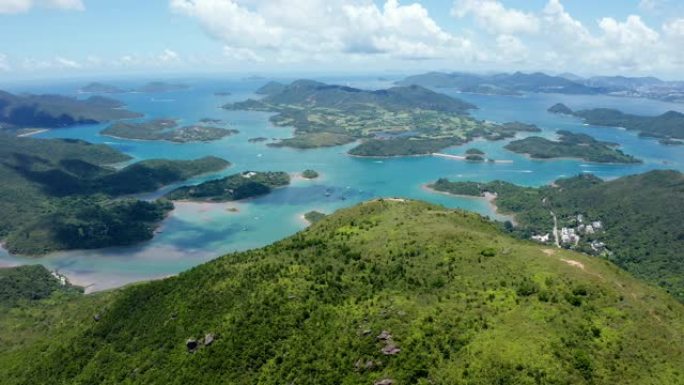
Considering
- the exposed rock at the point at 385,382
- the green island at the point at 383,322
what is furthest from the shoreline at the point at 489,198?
the exposed rock at the point at 385,382

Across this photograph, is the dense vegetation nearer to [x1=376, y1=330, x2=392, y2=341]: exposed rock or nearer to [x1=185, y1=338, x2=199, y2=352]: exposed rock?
[x1=185, y1=338, x2=199, y2=352]: exposed rock

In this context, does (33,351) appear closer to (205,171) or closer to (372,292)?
(372,292)

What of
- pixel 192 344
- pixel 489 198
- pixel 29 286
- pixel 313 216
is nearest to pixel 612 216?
pixel 489 198

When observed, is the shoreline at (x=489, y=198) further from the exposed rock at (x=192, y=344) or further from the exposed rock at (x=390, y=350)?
the exposed rock at (x=192, y=344)

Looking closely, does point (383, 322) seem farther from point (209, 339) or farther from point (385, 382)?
point (209, 339)

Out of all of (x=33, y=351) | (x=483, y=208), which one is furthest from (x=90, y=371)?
(x=483, y=208)
